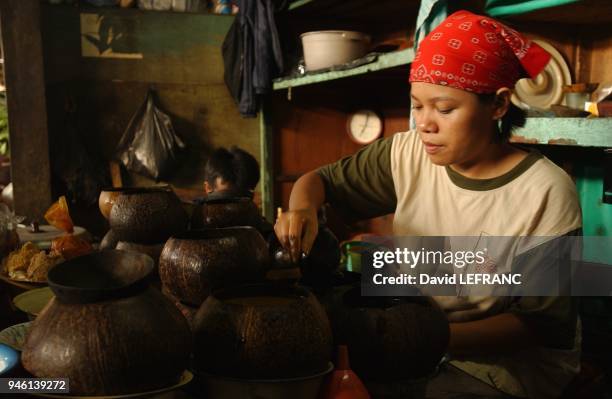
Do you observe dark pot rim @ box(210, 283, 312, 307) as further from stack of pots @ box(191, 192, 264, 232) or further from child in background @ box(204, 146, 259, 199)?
child in background @ box(204, 146, 259, 199)

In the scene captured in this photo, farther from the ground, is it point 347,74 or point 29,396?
point 347,74

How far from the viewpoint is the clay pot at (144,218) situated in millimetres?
1237

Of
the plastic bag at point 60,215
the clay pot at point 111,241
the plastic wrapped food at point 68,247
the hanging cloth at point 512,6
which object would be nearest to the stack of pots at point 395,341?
the clay pot at point 111,241

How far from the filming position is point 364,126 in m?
4.80

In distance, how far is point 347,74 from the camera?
3455 millimetres

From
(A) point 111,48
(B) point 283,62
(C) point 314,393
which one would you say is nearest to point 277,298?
(C) point 314,393

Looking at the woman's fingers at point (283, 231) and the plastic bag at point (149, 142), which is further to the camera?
the plastic bag at point (149, 142)

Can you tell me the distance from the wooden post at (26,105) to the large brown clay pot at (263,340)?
3960 millimetres

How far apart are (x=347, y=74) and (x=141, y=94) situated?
201 cm

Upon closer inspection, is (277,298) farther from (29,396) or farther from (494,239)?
(494,239)

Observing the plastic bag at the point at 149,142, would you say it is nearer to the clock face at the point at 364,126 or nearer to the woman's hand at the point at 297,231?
the clock face at the point at 364,126

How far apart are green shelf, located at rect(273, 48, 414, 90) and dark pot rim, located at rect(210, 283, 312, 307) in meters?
2.07

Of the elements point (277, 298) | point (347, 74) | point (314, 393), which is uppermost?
point (347, 74)

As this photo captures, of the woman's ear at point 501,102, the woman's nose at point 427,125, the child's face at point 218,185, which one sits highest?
the woman's ear at point 501,102
